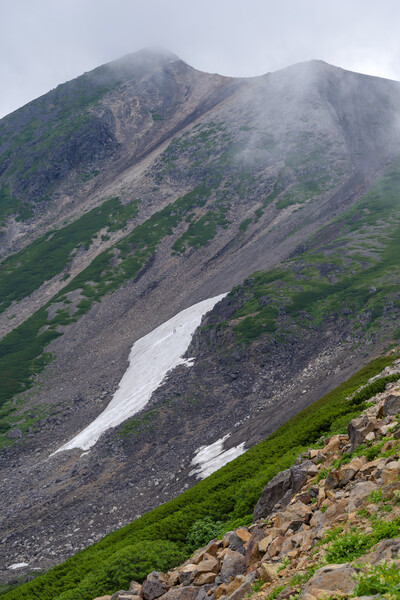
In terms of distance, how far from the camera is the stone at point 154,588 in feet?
49.8

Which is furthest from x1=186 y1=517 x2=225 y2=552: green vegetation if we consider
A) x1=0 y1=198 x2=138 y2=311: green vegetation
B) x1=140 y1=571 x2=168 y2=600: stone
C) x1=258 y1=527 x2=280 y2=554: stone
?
x1=0 y1=198 x2=138 y2=311: green vegetation

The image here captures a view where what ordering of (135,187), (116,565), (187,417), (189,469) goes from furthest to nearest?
(135,187) → (187,417) → (189,469) → (116,565)

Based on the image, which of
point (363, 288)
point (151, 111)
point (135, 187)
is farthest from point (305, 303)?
point (151, 111)

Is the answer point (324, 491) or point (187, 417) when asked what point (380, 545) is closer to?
point (324, 491)

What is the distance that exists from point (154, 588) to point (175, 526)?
7.41m

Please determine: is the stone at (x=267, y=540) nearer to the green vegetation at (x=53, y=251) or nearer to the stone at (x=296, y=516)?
the stone at (x=296, y=516)

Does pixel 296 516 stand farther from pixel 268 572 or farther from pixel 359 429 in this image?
pixel 359 429

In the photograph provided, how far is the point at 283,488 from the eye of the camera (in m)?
17.5

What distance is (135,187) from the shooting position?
150 metres

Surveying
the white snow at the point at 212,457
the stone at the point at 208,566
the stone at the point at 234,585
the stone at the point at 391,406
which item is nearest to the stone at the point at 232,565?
the stone at the point at 208,566

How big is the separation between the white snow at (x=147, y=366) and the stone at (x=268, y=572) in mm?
47368

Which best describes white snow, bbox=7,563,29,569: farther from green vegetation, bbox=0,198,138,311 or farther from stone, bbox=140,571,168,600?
green vegetation, bbox=0,198,138,311

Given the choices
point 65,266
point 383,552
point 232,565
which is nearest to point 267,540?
point 232,565

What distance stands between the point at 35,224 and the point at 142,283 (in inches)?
2396
